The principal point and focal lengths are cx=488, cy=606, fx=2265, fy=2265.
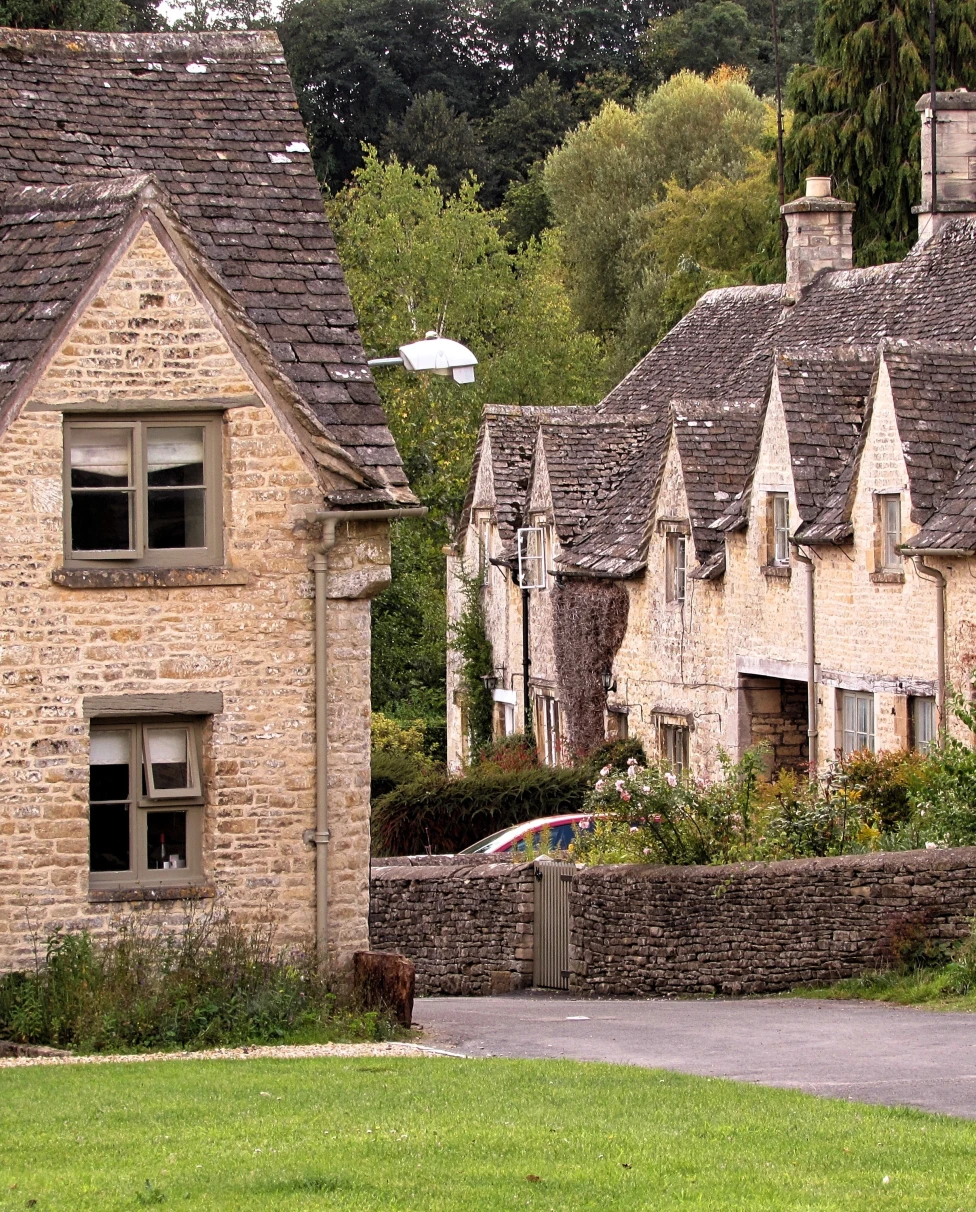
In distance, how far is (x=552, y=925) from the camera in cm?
2489

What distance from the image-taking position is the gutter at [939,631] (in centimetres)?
2675

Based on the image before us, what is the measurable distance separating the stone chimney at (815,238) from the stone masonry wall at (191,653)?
75.0ft

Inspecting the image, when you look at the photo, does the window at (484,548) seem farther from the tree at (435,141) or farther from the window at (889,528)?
the tree at (435,141)

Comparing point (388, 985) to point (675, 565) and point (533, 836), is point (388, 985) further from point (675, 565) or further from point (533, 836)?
point (675, 565)

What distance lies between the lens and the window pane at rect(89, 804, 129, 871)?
19.0m

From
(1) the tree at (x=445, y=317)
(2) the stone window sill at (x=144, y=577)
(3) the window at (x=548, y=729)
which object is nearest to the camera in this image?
(2) the stone window sill at (x=144, y=577)

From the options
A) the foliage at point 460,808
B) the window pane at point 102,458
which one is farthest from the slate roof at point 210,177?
the foliage at point 460,808

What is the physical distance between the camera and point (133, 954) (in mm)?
18641

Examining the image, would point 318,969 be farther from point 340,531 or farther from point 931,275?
point 931,275

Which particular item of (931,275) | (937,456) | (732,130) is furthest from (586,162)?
(937,456)

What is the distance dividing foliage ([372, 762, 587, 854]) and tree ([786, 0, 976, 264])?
75.3 feet

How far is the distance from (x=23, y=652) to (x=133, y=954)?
2.65 meters

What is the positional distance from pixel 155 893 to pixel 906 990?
6.64 metres

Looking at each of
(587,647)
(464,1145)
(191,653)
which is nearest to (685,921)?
(191,653)
